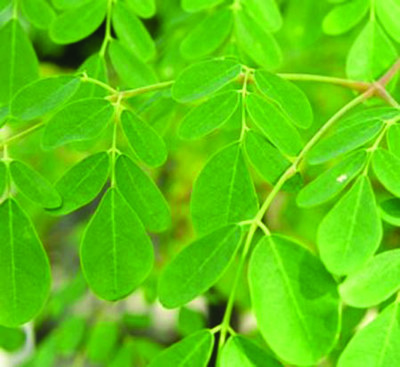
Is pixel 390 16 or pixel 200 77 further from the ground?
pixel 200 77

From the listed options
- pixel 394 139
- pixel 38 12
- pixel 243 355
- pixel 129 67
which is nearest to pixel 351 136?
pixel 394 139

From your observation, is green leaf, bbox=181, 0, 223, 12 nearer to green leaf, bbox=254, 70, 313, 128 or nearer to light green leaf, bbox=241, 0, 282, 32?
light green leaf, bbox=241, 0, 282, 32

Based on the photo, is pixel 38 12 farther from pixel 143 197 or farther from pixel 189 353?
pixel 189 353

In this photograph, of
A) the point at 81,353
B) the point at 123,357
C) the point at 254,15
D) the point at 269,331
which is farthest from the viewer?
the point at 81,353

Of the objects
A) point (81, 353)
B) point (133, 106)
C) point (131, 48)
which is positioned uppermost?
point (131, 48)

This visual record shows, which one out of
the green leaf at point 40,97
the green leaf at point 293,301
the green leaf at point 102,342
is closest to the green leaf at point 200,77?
the green leaf at point 40,97

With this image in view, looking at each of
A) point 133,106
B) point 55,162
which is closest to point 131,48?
point 133,106

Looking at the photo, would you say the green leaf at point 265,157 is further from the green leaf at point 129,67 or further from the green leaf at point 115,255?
the green leaf at point 129,67

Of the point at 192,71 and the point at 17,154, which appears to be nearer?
the point at 192,71

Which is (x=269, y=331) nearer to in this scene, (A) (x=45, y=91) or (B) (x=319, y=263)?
(B) (x=319, y=263)
